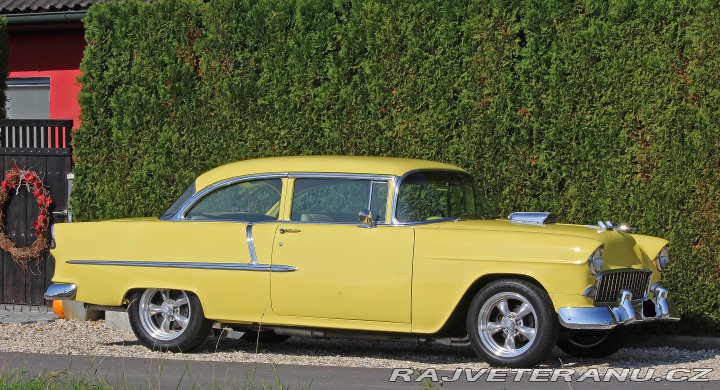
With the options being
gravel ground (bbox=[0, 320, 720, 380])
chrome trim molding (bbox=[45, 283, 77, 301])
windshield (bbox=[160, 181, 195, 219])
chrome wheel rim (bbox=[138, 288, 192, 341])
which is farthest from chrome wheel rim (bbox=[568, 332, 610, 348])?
chrome trim molding (bbox=[45, 283, 77, 301])

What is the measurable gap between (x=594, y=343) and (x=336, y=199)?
7.63ft

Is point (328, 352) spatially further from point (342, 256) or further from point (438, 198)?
point (438, 198)

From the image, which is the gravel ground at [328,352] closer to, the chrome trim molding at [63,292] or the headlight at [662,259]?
the chrome trim molding at [63,292]

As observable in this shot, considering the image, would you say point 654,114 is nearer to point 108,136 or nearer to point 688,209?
point 688,209

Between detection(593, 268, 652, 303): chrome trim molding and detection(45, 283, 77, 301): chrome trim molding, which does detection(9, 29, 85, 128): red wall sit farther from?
detection(593, 268, 652, 303): chrome trim molding

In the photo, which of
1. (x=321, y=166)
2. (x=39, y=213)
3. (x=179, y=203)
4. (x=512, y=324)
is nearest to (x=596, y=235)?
(x=512, y=324)

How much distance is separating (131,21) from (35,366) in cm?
462

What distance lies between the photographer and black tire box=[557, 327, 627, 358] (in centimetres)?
938

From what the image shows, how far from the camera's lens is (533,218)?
9094mm

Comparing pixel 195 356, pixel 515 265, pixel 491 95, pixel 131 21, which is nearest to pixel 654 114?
pixel 491 95

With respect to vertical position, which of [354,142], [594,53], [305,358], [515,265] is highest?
[594,53]

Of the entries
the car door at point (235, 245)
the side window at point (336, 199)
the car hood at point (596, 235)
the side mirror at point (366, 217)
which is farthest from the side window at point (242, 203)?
the car hood at point (596, 235)

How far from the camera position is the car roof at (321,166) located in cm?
927

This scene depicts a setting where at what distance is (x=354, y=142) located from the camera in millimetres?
10984
